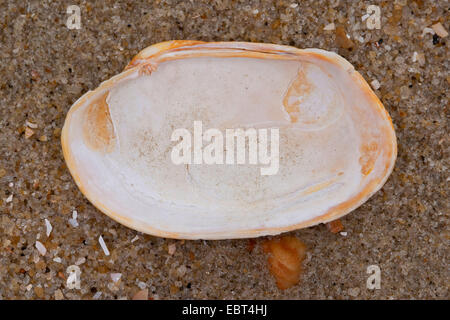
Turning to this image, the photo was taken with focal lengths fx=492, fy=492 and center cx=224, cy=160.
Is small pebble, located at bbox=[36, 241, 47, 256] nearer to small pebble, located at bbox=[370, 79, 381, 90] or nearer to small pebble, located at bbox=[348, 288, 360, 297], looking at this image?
small pebble, located at bbox=[348, 288, 360, 297]

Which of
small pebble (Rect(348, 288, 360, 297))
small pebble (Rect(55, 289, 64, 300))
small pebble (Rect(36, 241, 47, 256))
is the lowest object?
small pebble (Rect(348, 288, 360, 297))

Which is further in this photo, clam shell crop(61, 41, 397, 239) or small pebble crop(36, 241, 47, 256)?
small pebble crop(36, 241, 47, 256)

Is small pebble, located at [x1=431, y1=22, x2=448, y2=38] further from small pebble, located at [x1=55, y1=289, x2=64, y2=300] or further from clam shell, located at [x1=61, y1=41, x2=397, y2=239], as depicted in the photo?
small pebble, located at [x1=55, y1=289, x2=64, y2=300]

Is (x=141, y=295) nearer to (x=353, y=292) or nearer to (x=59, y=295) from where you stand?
(x=59, y=295)

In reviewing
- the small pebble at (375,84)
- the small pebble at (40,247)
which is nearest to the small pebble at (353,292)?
the small pebble at (375,84)

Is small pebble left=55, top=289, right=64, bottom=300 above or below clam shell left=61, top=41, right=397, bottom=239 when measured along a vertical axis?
below

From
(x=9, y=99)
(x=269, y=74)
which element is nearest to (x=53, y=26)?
(x=9, y=99)

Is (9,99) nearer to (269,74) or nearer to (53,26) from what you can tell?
(53,26)

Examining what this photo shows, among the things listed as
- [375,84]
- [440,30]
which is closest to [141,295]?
[375,84]

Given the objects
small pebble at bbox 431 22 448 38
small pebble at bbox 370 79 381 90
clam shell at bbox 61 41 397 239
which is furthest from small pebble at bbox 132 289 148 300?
small pebble at bbox 431 22 448 38

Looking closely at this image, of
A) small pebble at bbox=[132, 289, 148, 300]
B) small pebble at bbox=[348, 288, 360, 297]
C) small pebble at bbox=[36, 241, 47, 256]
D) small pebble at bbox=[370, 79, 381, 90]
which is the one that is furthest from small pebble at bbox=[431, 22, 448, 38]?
small pebble at bbox=[36, 241, 47, 256]

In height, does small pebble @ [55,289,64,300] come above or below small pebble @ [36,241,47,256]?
below
